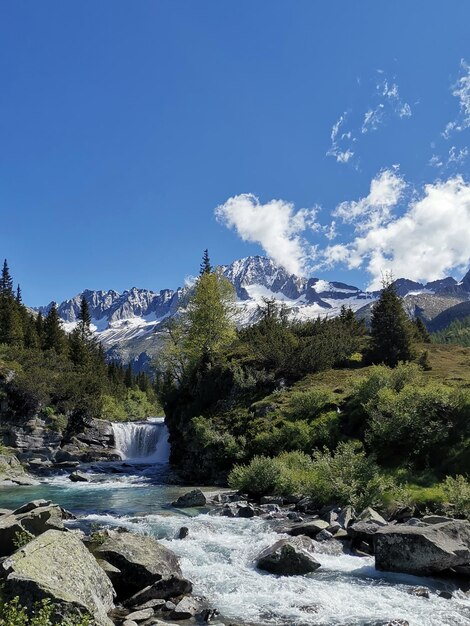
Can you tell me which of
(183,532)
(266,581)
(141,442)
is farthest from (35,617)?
(141,442)

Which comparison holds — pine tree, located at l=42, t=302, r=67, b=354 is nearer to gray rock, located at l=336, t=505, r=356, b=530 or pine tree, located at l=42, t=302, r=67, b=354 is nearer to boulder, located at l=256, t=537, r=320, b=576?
gray rock, located at l=336, t=505, r=356, b=530

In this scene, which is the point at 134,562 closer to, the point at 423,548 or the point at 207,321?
the point at 423,548

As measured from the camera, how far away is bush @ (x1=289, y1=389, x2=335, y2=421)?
3112 cm

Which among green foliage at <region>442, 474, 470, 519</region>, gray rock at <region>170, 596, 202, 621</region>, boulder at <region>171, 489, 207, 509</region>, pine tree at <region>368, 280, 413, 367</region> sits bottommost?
boulder at <region>171, 489, 207, 509</region>

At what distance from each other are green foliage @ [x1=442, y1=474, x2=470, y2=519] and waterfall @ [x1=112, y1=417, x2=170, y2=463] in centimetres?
4329

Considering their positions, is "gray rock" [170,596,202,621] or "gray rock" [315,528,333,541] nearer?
"gray rock" [170,596,202,621]

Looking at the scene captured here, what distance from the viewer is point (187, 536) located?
16812 mm

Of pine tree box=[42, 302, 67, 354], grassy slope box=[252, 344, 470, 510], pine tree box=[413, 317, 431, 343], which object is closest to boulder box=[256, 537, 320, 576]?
grassy slope box=[252, 344, 470, 510]

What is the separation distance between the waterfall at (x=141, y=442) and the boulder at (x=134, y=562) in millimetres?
45202

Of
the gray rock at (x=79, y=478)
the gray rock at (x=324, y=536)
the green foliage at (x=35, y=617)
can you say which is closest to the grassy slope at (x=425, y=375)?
the gray rock at (x=324, y=536)

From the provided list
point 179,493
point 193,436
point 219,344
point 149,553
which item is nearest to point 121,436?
point 219,344

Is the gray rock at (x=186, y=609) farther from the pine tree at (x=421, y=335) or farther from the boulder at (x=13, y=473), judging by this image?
the pine tree at (x=421, y=335)

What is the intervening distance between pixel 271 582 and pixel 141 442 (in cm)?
5047

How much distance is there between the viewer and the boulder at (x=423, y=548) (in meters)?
12.4
